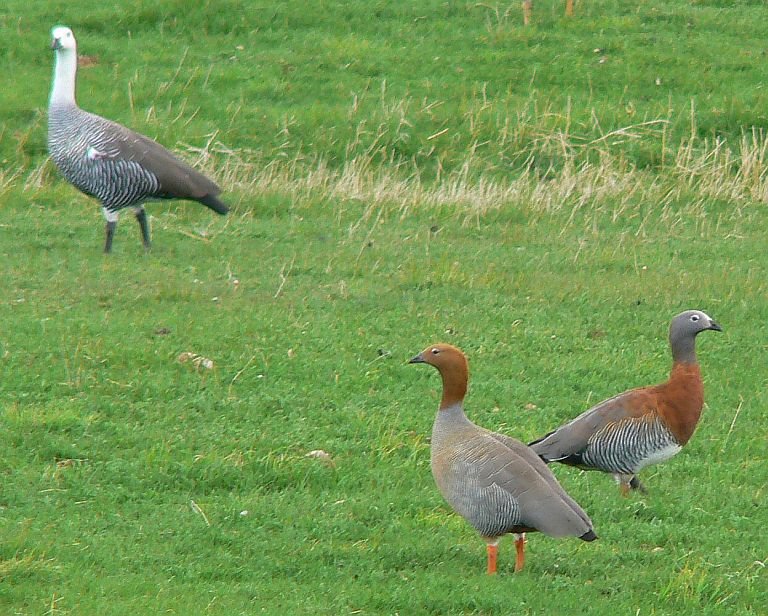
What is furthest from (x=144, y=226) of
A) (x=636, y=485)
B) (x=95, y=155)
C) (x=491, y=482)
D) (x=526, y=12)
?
(x=526, y=12)

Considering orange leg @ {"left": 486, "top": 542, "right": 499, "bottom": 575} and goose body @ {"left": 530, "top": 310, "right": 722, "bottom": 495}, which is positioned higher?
goose body @ {"left": 530, "top": 310, "right": 722, "bottom": 495}

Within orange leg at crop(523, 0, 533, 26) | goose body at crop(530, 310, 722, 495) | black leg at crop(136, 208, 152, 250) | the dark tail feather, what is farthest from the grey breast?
orange leg at crop(523, 0, 533, 26)

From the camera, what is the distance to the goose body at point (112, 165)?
433 inches

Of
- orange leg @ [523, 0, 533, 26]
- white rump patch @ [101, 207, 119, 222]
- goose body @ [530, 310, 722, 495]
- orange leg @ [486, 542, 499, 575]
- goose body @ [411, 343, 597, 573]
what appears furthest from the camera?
orange leg @ [523, 0, 533, 26]

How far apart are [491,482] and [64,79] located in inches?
284

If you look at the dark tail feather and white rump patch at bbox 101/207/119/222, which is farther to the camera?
the dark tail feather

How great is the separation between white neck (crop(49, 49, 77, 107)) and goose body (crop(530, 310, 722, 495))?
6.38 meters

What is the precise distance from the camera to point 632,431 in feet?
21.6

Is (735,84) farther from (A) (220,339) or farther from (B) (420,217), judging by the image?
(A) (220,339)

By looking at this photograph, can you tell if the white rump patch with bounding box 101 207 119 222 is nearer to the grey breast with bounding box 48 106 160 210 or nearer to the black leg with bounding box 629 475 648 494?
the grey breast with bounding box 48 106 160 210

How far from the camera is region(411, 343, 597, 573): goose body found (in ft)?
17.8

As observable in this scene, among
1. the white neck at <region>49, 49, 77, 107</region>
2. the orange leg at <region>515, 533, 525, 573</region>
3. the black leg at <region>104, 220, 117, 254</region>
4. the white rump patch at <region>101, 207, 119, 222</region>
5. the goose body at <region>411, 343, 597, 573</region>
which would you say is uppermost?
the white neck at <region>49, 49, 77, 107</region>

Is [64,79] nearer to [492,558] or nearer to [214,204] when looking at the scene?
[214,204]

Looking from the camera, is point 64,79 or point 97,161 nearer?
point 97,161
